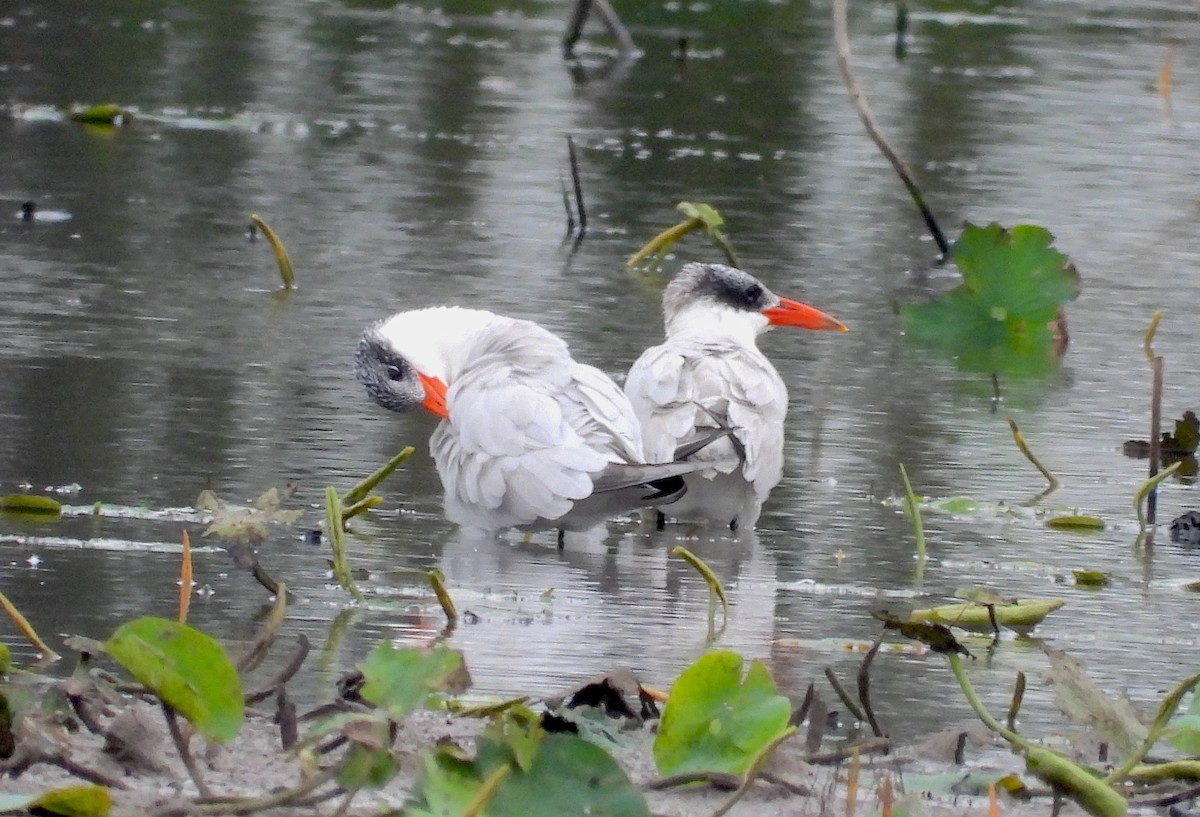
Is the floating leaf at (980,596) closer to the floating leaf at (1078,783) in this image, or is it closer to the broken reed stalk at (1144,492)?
the floating leaf at (1078,783)

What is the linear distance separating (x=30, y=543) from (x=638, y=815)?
2.13 meters

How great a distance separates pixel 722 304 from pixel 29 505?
95.8 inches

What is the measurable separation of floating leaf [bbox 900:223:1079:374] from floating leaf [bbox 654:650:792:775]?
4.29 m

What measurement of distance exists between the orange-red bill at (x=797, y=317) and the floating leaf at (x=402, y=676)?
383cm

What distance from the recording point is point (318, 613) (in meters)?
4.44

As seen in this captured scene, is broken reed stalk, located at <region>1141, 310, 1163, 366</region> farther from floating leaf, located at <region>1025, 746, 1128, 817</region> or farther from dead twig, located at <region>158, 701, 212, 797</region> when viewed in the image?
dead twig, located at <region>158, 701, 212, 797</region>

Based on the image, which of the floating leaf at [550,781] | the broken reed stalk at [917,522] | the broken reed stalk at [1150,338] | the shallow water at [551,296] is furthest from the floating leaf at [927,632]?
the broken reed stalk at [1150,338]

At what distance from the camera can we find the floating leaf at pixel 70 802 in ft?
9.76

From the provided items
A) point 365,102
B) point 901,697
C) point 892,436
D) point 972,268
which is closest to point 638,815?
point 901,697

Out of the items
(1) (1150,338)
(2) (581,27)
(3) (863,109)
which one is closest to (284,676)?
(1) (1150,338)

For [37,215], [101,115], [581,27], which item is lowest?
[581,27]

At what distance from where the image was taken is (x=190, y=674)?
3.16 meters

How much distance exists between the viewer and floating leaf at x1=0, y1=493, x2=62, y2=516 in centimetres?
505

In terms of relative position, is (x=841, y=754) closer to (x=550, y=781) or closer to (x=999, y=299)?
(x=550, y=781)
